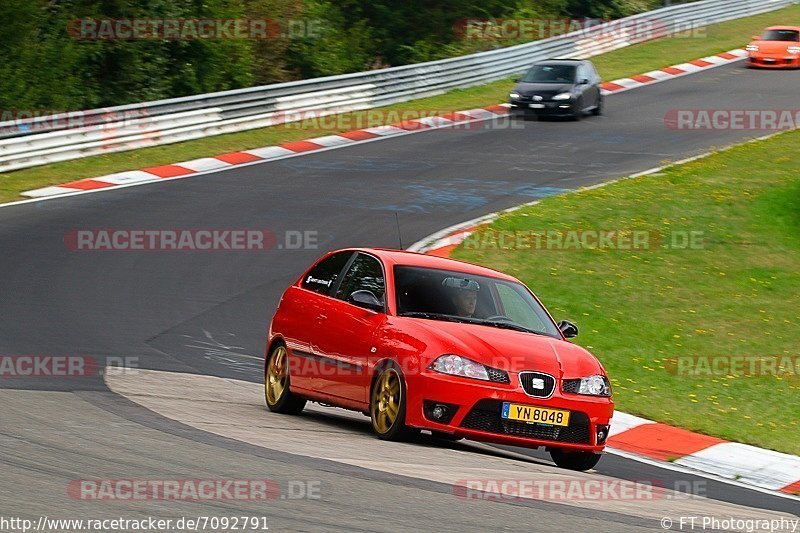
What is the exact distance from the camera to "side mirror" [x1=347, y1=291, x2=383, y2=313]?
10.3 m

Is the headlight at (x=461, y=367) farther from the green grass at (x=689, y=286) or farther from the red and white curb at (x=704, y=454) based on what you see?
the green grass at (x=689, y=286)

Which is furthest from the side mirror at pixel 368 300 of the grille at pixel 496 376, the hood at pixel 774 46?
the hood at pixel 774 46

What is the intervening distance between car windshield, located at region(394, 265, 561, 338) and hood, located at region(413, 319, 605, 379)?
0.24m

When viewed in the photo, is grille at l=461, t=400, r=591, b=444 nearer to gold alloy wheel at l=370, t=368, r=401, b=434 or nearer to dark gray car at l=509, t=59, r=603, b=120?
gold alloy wheel at l=370, t=368, r=401, b=434

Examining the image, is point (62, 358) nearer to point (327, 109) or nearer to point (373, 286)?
point (373, 286)

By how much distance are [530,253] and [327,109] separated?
1377cm

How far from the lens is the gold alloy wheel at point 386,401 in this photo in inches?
384

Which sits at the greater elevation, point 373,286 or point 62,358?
point 373,286

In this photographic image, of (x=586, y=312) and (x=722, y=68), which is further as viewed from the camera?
(x=722, y=68)

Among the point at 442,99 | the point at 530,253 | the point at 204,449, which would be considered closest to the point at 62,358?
the point at 204,449

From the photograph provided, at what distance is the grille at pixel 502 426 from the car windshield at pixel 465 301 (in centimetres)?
96

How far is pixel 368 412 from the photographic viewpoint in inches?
401

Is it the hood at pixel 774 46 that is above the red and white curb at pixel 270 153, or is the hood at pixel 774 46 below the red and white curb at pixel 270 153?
above

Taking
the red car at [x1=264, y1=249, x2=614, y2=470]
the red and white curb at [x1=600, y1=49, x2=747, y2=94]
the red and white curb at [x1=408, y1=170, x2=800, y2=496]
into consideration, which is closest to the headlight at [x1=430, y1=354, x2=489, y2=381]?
the red car at [x1=264, y1=249, x2=614, y2=470]
